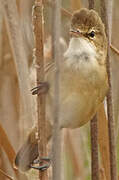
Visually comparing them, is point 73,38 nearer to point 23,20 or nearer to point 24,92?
point 24,92

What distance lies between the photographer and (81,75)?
61.3 inches

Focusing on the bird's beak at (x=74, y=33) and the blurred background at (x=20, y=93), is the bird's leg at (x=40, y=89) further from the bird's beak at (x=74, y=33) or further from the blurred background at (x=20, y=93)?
the blurred background at (x=20, y=93)

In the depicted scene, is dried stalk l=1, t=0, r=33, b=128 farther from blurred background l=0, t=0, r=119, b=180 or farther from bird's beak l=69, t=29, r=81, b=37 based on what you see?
bird's beak l=69, t=29, r=81, b=37

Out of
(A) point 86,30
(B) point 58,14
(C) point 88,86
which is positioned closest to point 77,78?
(C) point 88,86

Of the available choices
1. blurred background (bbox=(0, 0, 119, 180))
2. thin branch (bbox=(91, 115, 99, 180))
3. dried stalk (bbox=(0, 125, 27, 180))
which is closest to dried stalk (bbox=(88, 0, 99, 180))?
thin branch (bbox=(91, 115, 99, 180))

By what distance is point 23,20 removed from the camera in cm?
207

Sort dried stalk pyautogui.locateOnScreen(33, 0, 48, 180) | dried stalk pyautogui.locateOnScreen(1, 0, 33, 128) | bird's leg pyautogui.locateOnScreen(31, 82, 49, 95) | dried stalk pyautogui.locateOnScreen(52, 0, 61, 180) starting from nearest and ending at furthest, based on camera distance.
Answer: dried stalk pyautogui.locateOnScreen(52, 0, 61, 180)
dried stalk pyautogui.locateOnScreen(33, 0, 48, 180)
bird's leg pyautogui.locateOnScreen(31, 82, 49, 95)
dried stalk pyautogui.locateOnScreen(1, 0, 33, 128)

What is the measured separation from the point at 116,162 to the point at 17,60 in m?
0.56

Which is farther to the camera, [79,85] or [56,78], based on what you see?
[79,85]

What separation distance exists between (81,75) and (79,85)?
4cm

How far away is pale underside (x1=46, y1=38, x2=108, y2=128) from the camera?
1.52 metres

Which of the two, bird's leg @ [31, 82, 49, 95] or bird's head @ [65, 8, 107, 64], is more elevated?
bird's head @ [65, 8, 107, 64]

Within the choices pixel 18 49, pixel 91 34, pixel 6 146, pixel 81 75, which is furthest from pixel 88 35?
pixel 6 146

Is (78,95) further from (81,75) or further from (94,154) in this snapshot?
(94,154)
